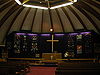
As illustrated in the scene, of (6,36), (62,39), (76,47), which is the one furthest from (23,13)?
(76,47)

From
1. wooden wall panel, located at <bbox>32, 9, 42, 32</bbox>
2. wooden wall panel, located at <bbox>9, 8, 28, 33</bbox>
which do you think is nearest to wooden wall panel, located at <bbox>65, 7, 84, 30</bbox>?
wooden wall panel, located at <bbox>32, 9, 42, 32</bbox>

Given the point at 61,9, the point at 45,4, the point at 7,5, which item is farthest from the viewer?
the point at 61,9

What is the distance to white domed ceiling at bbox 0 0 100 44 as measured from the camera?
1550 cm

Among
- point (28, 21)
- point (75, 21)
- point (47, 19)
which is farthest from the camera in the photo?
point (28, 21)

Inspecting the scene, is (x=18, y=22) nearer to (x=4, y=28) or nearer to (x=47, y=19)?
(x=4, y=28)

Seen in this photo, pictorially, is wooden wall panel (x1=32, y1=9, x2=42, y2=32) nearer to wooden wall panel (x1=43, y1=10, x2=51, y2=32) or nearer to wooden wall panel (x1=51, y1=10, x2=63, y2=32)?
wooden wall panel (x1=43, y1=10, x2=51, y2=32)

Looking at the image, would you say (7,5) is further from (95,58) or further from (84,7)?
(95,58)

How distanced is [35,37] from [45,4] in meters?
A: 5.15

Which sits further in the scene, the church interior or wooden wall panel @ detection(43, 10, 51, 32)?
wooden wall panel @ detection(43, 10, 51, 32)

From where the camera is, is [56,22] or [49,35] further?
[49,35]

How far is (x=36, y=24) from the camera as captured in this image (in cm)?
1928

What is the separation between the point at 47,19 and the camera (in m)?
18.7

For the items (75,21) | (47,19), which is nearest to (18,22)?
(47,19)

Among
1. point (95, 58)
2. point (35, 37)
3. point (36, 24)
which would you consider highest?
point (36, 24)
